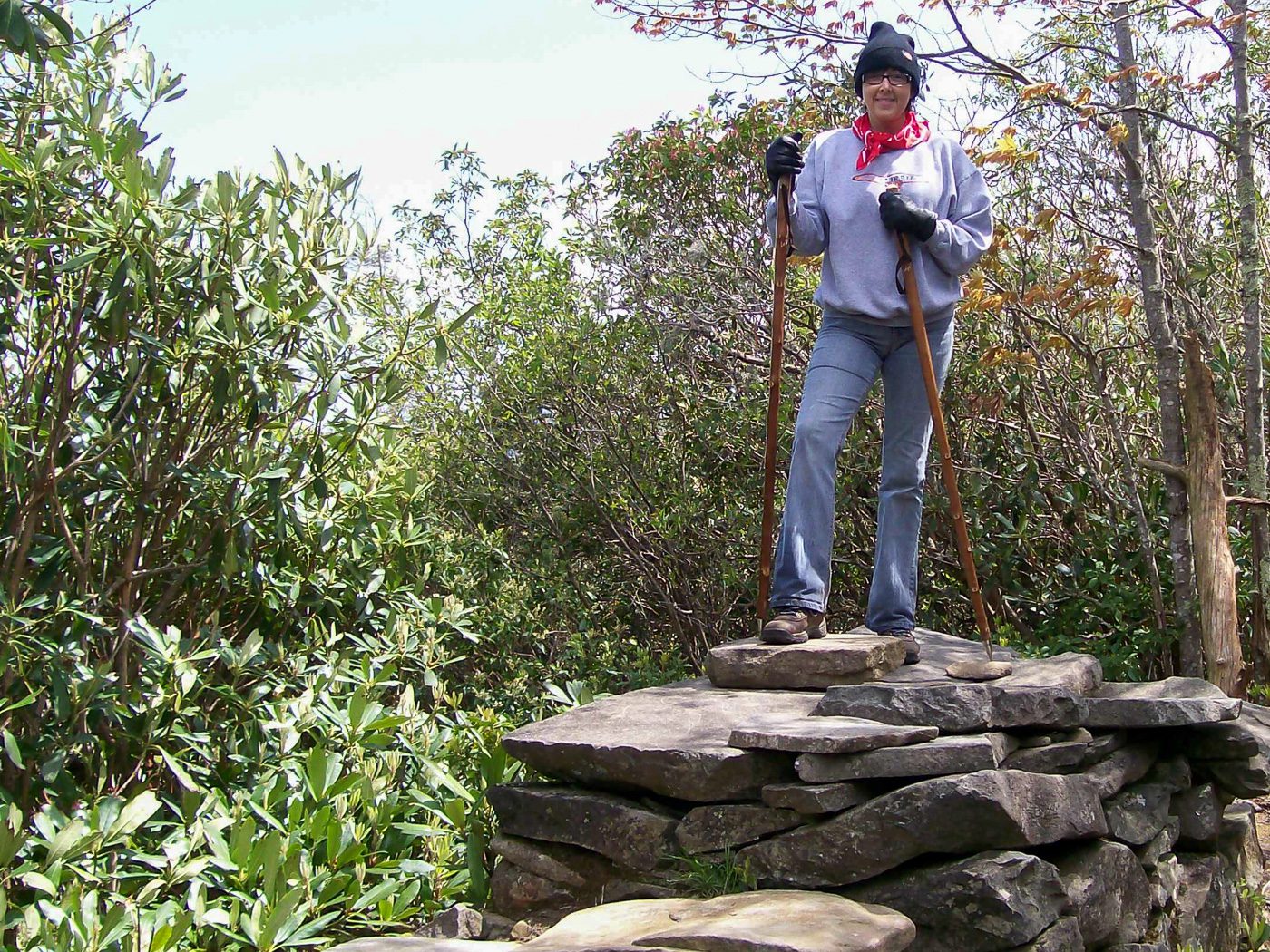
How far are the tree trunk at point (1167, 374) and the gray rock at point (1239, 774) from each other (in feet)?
5.72

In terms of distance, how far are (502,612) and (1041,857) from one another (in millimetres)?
3233

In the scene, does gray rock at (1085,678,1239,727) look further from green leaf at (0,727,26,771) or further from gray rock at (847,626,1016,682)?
green leaf at (0,727,26,771)

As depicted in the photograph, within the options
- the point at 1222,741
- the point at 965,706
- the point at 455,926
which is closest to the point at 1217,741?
the point at 1222,741

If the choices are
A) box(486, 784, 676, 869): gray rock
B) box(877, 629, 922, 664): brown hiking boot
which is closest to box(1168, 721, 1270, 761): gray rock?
box(877, 629, 922, 664): brown hiking boot

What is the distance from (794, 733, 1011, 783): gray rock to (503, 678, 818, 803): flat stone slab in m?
0.15

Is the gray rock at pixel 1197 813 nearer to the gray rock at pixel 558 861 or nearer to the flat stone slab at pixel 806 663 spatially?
the flat stone slab at pixel 806 663

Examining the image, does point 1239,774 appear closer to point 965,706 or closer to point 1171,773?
point 1171,773

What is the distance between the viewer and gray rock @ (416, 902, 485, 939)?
359 centimetres

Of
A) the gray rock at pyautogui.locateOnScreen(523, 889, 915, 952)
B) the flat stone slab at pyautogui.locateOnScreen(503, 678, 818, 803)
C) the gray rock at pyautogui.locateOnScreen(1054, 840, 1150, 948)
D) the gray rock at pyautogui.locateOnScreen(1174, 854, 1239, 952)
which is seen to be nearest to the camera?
the gray rock at pyautogui.locateOnScreen(523, 889, 915, 952)

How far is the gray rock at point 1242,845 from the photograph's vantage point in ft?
14.3

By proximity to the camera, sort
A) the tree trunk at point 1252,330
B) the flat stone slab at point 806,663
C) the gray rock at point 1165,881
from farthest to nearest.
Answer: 1. the tree trunk at point 1252,330
2. the flat stone slab at point 806,663
3. the gray rock at point 1165,881

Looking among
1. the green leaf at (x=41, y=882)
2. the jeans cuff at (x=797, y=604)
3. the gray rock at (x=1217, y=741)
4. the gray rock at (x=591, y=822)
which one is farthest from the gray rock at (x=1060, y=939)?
the green leaf at (x=41, y=882)

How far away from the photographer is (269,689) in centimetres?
428

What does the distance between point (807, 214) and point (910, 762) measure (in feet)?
6.62
